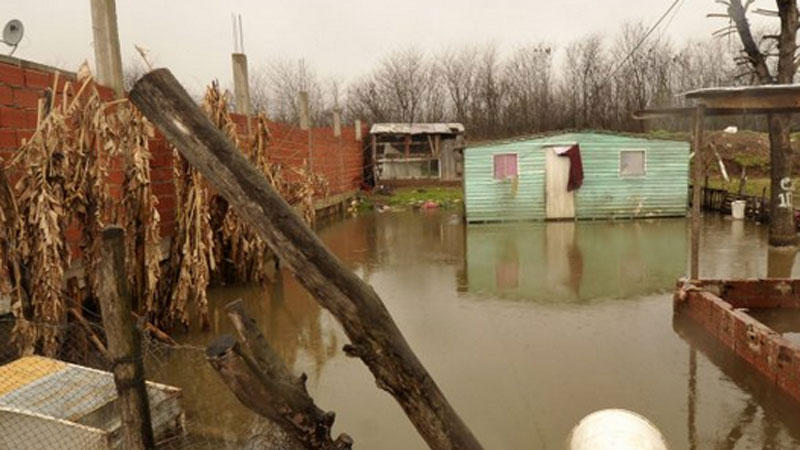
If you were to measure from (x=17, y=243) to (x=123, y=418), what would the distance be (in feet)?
9.81

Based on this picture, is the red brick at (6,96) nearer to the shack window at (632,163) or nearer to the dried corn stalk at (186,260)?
the dried corn stalk at (186,260)

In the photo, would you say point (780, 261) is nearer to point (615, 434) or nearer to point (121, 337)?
point (615, 434)

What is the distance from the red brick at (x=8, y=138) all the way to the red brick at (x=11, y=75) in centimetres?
46

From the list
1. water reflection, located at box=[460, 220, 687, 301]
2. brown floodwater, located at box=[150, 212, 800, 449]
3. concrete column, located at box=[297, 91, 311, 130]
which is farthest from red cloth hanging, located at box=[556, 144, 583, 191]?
concrete column, located at box=[297, 91, 311, 130]

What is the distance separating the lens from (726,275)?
9945mm

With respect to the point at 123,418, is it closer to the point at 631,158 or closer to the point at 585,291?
the point at 585,291

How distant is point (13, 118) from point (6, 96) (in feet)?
0.71

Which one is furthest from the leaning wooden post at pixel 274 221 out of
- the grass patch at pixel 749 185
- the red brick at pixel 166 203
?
the grass patch at pixel 749 185

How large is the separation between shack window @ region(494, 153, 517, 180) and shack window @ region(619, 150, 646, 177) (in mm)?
3460

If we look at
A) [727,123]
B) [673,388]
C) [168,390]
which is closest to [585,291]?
[673,388]

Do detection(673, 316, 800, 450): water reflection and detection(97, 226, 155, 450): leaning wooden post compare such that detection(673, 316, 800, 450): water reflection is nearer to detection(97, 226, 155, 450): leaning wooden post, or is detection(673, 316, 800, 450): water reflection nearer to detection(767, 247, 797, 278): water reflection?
detection(97, 226, 155, 450): leaning wooden post

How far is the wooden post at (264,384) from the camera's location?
2275 mm

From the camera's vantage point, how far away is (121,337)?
2.72m

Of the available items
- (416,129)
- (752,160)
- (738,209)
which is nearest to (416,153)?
(416,129)
